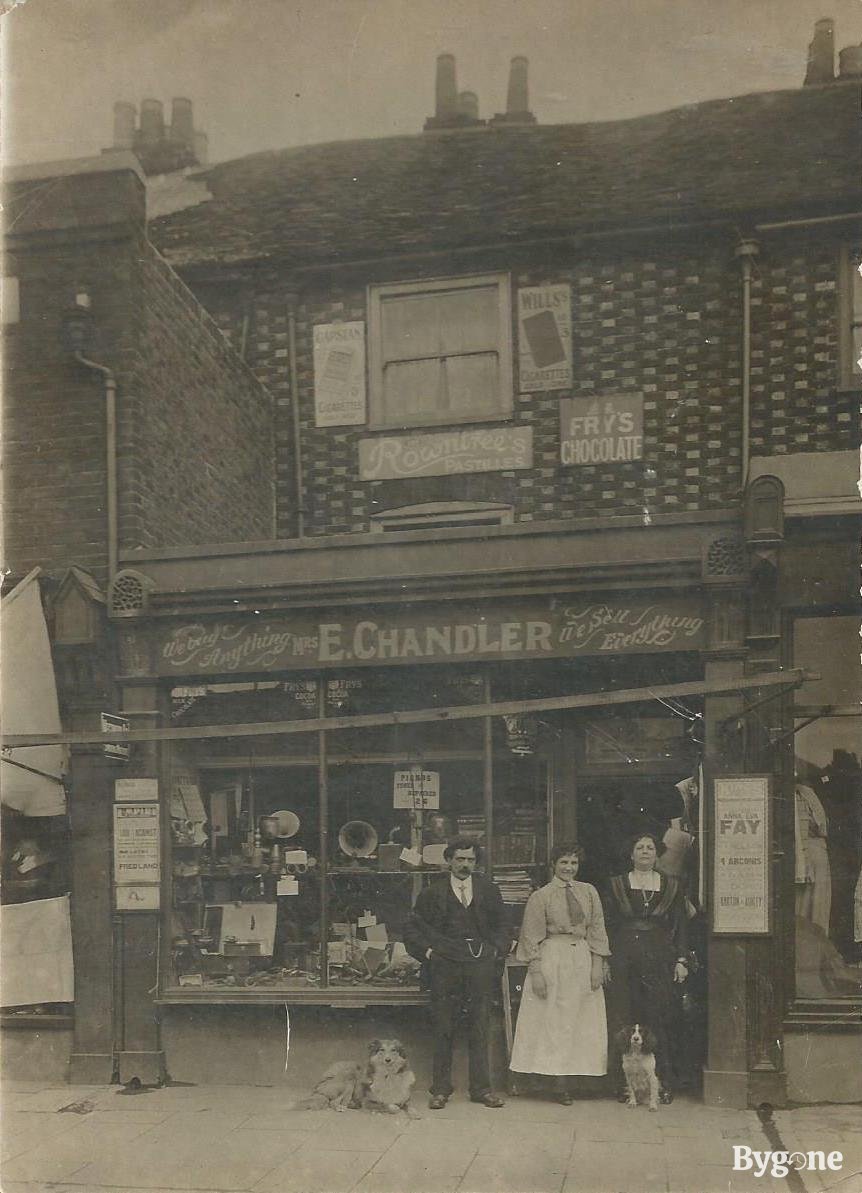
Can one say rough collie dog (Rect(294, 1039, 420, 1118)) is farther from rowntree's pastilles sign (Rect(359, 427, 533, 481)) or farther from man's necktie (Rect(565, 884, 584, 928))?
rowntree's pastilles sign (Rect(359, 427, 533, 481))

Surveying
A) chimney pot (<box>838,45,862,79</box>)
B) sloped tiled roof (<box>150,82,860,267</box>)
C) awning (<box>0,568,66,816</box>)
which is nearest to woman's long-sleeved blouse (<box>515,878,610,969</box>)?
awning (<box>0,568,66,816</box>)

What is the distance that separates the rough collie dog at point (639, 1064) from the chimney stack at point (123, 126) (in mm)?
8268

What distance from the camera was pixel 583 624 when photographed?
8938 millimetres

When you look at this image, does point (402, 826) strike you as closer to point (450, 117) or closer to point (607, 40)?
point (607, 40)

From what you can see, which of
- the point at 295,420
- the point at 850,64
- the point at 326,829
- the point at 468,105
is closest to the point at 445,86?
the point at 468,105

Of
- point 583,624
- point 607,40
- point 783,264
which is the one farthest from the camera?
point 783,264

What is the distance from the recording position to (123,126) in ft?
36.1

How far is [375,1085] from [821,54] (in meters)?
8.38

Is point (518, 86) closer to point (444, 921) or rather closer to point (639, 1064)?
point (444, 921)

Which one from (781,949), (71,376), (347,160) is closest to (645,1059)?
(781,949)

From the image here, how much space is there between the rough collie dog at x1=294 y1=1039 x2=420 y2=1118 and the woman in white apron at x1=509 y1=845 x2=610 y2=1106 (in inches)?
33.8

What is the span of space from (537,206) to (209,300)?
339 cm

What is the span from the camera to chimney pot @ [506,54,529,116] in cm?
873

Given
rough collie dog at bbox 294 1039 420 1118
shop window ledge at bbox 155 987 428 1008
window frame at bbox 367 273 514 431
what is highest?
window frame at bbox 367 273 514 431
